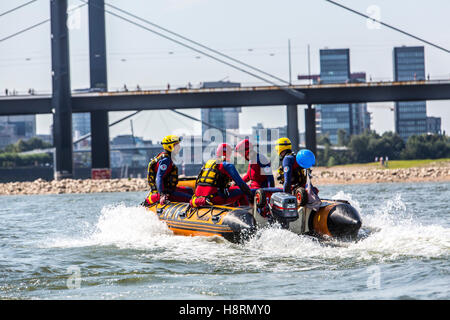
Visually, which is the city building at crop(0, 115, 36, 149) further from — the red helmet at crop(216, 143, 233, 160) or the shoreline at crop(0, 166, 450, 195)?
the red helmet at crop(216, 143, 233, 160)

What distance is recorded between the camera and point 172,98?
52.2 metres

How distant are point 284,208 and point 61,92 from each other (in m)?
42.3

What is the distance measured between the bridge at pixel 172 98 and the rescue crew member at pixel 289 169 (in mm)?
37602

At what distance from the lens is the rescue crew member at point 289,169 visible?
11484 millimetres

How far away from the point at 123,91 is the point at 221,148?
139 ft

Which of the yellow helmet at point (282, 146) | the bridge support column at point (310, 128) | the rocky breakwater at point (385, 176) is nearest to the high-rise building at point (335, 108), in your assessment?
the bridge support column at point (310, 128)

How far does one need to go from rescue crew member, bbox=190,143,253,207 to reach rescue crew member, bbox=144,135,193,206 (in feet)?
4.03

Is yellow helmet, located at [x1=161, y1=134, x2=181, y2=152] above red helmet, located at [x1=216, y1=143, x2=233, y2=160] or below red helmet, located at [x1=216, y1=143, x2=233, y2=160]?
above

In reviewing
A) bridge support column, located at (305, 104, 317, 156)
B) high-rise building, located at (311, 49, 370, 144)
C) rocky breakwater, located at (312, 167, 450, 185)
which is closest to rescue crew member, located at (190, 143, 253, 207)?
rocky breakwater, located at (312, 167, 450, 185)

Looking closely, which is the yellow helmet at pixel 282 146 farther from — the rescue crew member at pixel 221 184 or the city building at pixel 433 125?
the city building at pixel 433 125

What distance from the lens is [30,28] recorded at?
56281 mm

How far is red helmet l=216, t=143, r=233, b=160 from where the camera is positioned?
1155 centimetres

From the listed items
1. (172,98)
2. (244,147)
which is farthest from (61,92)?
(244,147)
